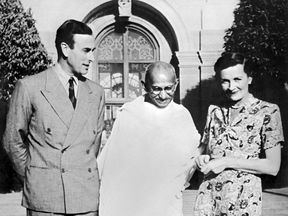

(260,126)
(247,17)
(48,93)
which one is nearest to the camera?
(260,126)

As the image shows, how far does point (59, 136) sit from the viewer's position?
3.03m

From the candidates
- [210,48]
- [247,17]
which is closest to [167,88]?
[247,17]

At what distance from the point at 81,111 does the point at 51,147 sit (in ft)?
0.98

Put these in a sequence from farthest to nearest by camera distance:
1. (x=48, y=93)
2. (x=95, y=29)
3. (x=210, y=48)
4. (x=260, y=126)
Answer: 1. (x=95, y=29)
2. (x=210, y=48)
3. (x=48, y=93)
4. (x=260, y=126)

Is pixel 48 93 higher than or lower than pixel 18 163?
higher

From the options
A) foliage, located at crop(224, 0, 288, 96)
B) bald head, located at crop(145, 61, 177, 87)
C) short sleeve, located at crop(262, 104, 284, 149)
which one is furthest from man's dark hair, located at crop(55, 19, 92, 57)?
foliage, located at crop(224, 0, 288, 96)

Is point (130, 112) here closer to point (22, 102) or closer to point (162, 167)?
point (162, 167)

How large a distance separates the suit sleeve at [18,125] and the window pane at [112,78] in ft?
24.8

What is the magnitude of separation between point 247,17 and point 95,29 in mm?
3584

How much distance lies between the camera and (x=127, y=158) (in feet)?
11.3

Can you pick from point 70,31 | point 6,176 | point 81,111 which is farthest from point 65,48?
point 6,176

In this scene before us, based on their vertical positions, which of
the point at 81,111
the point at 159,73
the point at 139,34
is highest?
the point at 139,34

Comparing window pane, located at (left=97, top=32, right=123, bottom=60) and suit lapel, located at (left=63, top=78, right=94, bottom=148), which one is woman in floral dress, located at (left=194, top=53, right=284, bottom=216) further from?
window pane, located at (left=97, top=32, right=123, bottom=60)

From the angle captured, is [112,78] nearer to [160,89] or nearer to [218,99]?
[218,99]
